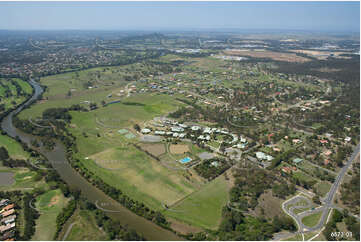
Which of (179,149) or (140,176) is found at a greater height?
(179,149)

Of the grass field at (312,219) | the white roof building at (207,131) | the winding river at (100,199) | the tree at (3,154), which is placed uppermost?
the white roof building at (207,131)

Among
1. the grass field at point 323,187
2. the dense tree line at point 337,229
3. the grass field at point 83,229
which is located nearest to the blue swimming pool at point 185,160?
the grass field at point 83,229

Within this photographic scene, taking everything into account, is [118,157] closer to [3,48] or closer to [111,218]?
[111,218]

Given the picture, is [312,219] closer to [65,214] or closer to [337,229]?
[337,229]

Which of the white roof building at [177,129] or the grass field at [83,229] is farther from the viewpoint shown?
the white roof building at [177,129]

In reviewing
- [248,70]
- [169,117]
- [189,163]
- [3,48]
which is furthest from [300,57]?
[3,48]

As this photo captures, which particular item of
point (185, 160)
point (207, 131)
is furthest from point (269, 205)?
point (207, 131)

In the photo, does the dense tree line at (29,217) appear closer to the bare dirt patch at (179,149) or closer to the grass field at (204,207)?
the grass field at (204,207)
